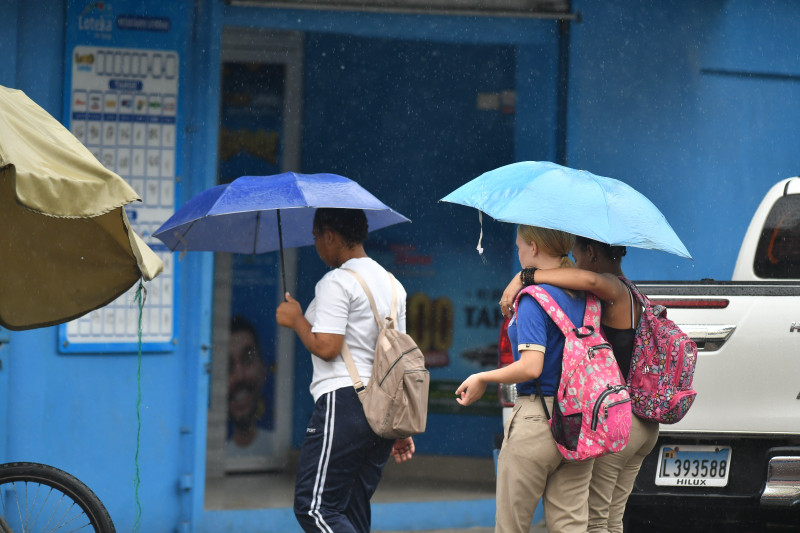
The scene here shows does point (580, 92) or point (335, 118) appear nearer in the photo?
point (580, 92)

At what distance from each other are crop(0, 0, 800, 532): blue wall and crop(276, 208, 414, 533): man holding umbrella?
2.08 m

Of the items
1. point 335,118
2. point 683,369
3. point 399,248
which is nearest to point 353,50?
point 335,118

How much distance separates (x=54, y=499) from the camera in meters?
4.59

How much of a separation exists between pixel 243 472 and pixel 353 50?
10.5 feet

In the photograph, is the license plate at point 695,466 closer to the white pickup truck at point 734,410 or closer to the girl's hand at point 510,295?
the white pickup truck at point 734,410

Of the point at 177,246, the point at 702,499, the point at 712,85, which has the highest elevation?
the point at 712,85

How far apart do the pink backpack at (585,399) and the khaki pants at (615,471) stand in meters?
0.30

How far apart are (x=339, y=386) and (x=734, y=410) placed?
1928mm

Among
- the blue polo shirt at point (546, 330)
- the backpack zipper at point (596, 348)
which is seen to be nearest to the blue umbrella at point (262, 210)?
the blue polo shirt at point (546, 330)

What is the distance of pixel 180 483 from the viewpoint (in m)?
6.57

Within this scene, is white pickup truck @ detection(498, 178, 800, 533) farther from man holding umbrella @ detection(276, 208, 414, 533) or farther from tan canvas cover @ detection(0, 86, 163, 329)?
tan canvas cover @ detection(0, 86, 163, 329)

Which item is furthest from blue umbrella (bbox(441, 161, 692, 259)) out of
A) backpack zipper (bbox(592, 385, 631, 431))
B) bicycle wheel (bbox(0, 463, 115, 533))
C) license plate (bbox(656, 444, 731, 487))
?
bicycle wheel (bbox(0, 463, 115, 533))

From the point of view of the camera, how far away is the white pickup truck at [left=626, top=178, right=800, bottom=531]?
517 cm

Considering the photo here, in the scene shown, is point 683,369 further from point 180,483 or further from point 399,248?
point 399,248
